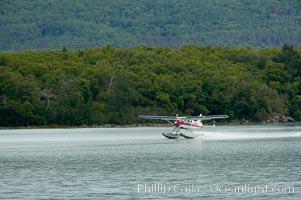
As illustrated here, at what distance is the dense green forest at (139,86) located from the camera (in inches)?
3853

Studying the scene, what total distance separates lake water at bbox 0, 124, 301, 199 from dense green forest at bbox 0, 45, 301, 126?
3837cm

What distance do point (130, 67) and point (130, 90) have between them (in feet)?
36.9

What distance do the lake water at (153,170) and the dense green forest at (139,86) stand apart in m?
38.4

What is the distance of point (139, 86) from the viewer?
352 ft

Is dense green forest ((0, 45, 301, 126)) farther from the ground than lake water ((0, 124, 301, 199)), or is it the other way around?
dense green forest ((0, 45, 301, 126))

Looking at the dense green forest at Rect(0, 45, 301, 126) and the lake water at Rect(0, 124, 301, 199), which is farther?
the dense green forest at Rect(0, 45, 301, 126)

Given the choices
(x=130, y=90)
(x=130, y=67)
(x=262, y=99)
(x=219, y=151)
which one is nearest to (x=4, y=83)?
(x=130, y=90)

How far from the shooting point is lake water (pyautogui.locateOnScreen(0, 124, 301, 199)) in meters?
30.8

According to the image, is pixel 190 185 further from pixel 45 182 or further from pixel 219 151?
pixel 219 151

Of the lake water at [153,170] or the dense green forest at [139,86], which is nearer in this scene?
the lake water at [153,170]

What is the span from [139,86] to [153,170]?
6901 centimetres

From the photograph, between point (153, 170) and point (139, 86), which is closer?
point (153, 170)

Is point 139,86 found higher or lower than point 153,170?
higher

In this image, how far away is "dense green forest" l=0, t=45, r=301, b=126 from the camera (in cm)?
9788
